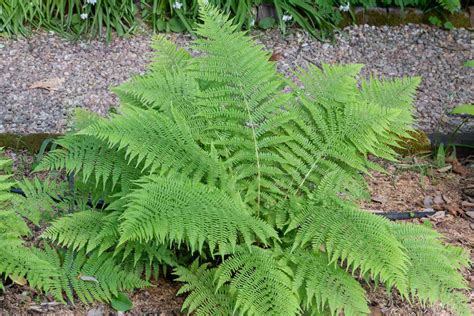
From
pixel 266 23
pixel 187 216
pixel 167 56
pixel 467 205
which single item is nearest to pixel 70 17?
pixel 266 23

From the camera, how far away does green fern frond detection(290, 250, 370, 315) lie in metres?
2.63

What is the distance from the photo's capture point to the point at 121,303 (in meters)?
2.87

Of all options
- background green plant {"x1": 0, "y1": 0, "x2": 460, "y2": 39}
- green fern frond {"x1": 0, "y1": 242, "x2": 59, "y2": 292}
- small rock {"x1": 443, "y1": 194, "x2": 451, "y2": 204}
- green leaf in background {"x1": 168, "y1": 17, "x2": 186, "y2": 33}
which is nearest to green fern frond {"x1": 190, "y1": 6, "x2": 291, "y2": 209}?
green fern frond {"x1": 0, "y1": 242, "x2": 59, "y2": 292}

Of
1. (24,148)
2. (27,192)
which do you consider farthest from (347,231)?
(24,148)

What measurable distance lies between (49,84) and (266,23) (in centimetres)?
169

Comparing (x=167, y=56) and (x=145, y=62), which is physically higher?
(x=167, y=56)

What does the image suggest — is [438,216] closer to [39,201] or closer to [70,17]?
[39,201]

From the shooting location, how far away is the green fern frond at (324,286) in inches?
104

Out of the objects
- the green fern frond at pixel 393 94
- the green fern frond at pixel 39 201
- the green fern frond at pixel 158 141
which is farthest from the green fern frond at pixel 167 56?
the green fern frond at pixel 393 94

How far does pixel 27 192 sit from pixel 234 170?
0.93 m

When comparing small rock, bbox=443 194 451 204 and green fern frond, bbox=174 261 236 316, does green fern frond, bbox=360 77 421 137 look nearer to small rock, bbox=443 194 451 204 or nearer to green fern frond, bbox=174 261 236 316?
small rock, bbox=443 194 451 204

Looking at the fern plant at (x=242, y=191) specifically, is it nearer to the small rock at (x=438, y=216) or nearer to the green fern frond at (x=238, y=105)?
the green fern frond at (x=238, y=105)

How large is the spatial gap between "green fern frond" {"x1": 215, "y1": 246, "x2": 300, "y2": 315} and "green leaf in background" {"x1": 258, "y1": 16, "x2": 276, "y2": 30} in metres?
2.79

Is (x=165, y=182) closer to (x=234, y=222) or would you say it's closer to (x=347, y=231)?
(x=234, y=222)
